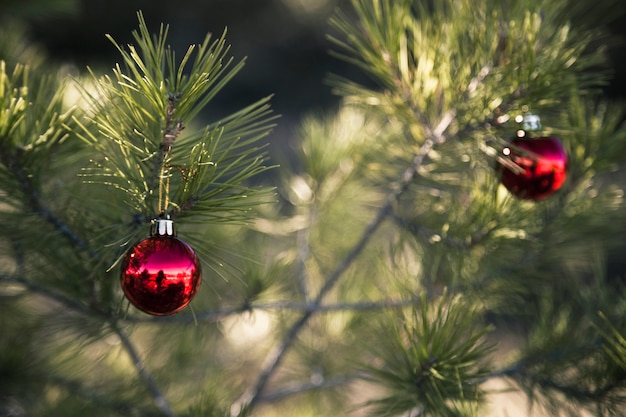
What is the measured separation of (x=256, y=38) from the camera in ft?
12.7

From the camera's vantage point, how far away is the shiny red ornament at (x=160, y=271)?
1.07ft

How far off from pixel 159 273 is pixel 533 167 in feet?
0.89

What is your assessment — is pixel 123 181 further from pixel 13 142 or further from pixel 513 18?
pixel 513 18

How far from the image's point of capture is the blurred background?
2264 mm

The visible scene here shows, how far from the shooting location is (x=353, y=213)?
0.71 m

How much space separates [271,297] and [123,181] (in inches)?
9.7

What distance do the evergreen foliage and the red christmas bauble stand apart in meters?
0.01

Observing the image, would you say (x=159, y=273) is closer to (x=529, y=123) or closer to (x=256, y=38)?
(x=529, y=123)

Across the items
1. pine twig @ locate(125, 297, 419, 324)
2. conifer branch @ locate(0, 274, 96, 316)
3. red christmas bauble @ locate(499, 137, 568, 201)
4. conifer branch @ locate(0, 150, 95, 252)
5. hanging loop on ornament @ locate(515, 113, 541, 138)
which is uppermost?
hanging loop on ornament @ locate(515, 113, 541, 138)

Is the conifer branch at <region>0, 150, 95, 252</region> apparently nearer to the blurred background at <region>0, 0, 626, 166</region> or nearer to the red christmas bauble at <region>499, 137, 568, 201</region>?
the red christmas bauble at <region>499, 137, 568, 201</region>

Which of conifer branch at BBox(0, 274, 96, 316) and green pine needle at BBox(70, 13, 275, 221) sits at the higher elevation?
green pine needle at BBox(70, 13, 275, 221)

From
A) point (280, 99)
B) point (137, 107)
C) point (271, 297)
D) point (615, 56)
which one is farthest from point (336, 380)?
point (280, 99)

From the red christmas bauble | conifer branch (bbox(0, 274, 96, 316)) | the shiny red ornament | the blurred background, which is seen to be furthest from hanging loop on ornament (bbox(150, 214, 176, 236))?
the blurred background

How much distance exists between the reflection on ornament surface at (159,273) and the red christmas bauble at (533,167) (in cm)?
23
